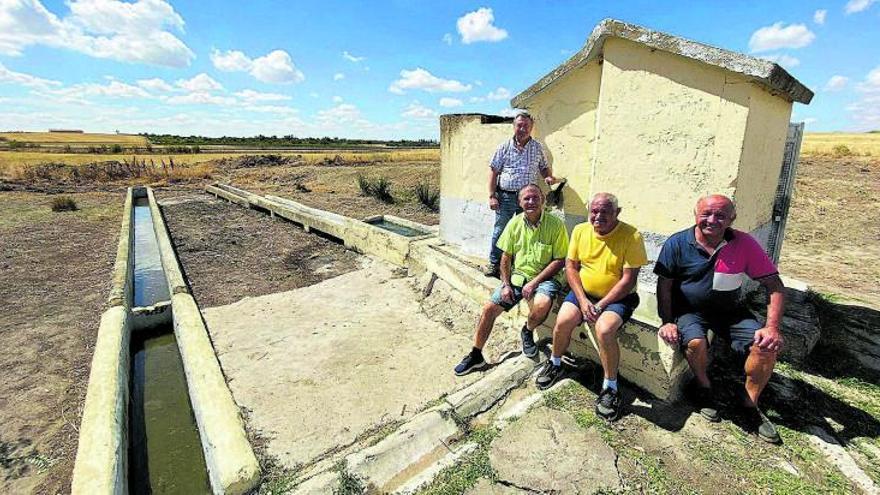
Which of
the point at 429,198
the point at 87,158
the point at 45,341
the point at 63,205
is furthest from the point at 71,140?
the point at 45,341

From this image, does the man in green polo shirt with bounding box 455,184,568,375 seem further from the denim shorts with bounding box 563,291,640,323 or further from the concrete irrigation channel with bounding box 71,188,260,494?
the concrete irrigation channel with bounding box 71,188,260,494

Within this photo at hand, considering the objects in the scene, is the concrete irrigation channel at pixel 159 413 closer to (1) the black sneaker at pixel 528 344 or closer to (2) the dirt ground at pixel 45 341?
(2) the dirt ground at pixel 45 341

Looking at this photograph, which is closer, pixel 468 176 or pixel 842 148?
pixel 468 176

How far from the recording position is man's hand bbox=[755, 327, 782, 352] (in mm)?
2753

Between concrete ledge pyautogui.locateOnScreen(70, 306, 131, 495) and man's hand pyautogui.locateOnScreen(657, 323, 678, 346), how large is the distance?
3.82 m

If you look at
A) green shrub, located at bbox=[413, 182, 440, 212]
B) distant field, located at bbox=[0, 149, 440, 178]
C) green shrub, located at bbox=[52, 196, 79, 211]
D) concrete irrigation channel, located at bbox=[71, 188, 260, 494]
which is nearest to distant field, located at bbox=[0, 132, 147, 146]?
distant field, located at bbox=[0, 149, 440, 178]

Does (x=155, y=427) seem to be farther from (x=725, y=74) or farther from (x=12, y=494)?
(x=725, y=74)

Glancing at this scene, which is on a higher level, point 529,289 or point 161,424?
point 529,289

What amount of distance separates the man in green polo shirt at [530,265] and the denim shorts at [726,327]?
1000 millimetres

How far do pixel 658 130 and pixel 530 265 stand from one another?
5.48 feet

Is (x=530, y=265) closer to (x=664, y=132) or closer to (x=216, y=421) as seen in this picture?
(x=664, y=132)

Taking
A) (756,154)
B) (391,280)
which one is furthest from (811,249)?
(391,280)

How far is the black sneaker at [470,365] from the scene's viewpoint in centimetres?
399

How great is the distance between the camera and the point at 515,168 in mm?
4754
